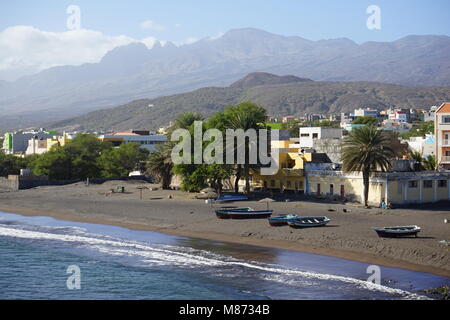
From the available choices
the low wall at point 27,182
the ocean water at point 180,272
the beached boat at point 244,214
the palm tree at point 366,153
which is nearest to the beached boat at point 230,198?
the beached boat at point 244,214

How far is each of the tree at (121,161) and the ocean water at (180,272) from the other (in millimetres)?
48625

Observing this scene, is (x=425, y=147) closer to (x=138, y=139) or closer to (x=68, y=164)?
(x=68, y=164)

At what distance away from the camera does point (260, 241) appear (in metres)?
43.2

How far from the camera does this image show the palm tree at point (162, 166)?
248 feet

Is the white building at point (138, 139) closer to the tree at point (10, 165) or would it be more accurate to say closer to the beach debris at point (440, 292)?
the tree at point (10, 165)

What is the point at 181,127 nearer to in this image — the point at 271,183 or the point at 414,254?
the point at 271,183

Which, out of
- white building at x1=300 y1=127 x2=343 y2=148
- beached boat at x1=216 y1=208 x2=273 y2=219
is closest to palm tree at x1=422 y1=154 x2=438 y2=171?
white building at x1=300 y1=127 x2=343 y2=148

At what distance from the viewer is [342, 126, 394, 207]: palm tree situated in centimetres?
5344

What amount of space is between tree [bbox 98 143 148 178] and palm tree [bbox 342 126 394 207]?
46284 millimetres

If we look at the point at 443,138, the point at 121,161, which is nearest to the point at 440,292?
the point at 443,138

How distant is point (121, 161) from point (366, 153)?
2106 inches
